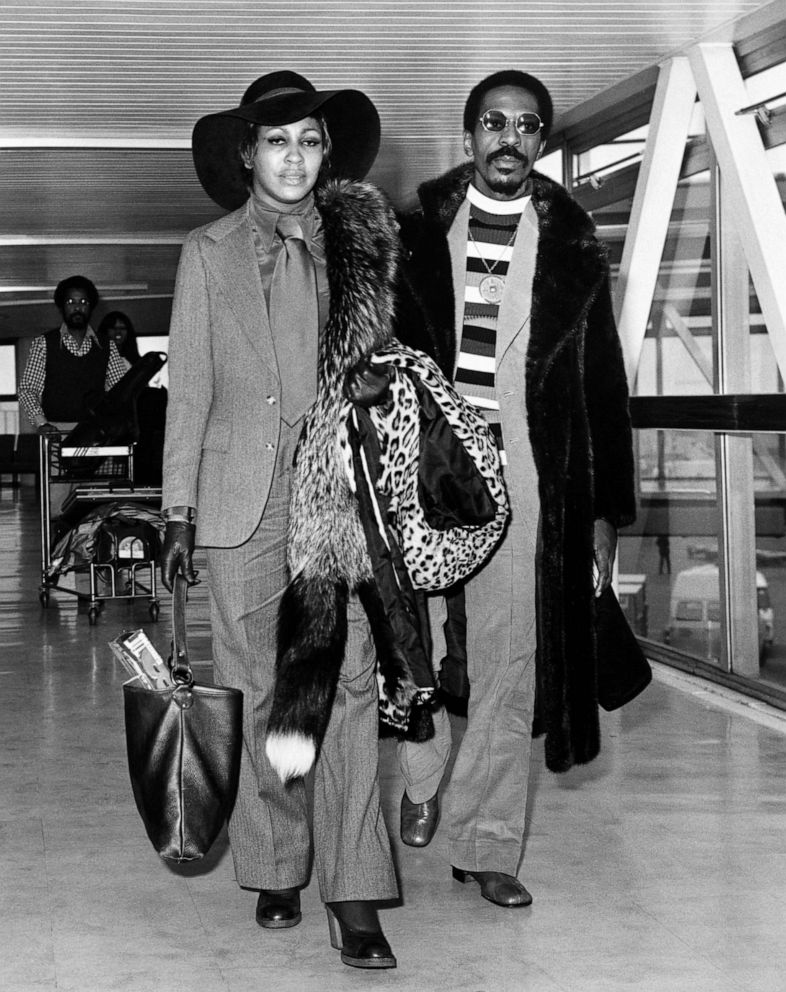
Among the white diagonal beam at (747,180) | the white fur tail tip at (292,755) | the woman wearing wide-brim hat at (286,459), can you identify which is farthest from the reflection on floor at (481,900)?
the white diagonal beam at (747,180)

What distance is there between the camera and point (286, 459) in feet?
11.1

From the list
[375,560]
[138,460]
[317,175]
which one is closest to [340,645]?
[375,560]

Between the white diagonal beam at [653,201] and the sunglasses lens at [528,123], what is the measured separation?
336cm

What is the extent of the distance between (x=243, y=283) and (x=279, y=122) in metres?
0.35

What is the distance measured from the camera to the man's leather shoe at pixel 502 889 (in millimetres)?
3584

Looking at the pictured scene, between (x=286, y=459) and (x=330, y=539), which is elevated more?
(x=286, y=459)

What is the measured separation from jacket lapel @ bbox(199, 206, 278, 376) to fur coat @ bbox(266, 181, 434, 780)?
15cm

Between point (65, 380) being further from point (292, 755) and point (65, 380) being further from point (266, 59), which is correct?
point (292, 755)

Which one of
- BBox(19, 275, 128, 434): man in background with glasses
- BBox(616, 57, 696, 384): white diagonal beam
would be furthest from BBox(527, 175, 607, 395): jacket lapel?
BBox(19, 275, 128, 434): man in background with glasses

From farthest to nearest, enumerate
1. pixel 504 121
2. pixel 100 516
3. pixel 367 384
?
1. pixel 100 516
2. pixel 504 121
3. pixel 367 384

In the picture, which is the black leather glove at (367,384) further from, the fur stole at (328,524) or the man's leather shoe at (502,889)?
the man's leather shoe at (502,889)

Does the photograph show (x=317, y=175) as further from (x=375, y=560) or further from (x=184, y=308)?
(x=375, y=560)

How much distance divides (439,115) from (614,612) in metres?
5.19

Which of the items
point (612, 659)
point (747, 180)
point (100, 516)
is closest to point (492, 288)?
point (612, 659)
